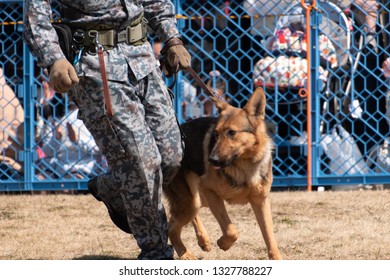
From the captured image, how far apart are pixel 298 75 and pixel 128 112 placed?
430 cm

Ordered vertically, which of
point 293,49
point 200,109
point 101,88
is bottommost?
point 200,109

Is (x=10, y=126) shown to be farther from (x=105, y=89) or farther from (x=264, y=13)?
(x=105, y=89)

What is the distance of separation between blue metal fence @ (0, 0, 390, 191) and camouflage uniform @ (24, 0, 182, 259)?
12.5 ft

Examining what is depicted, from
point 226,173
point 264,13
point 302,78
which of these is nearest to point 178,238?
point 226,173

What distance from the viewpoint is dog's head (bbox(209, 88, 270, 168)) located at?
5526 mm

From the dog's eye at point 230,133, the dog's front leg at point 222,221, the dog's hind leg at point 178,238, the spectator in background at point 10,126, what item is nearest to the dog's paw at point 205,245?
the dog's hind leg at point 178,238

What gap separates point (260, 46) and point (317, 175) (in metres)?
1.42

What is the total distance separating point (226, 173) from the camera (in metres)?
5.58

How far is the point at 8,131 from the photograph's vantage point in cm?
926

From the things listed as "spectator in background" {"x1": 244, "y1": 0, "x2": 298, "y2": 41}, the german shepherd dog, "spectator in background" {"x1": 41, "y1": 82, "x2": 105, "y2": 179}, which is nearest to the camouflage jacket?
the german shepherd dog

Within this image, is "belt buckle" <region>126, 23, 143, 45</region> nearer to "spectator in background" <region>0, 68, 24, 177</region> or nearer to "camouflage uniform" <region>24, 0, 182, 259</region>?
"camouflage uniform" <region>24, 0, 182, 259</region>
